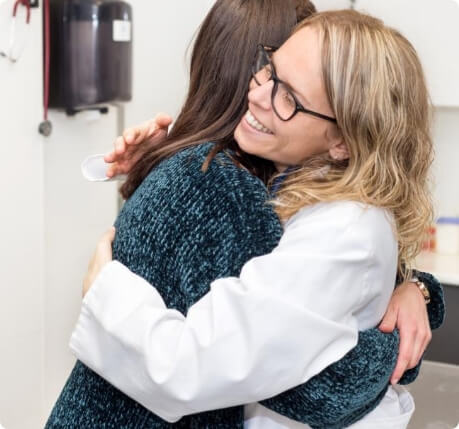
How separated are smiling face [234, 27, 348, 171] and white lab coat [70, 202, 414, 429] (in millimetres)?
148

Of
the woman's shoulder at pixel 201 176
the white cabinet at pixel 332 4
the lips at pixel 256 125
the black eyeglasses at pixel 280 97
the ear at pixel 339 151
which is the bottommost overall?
the woman's shoulder at pixel 201 176

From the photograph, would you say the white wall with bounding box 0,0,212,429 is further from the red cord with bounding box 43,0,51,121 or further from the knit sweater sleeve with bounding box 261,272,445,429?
the knit sweater sleeve with bounding box 261,272,445,429

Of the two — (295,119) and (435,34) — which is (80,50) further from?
(295,119)

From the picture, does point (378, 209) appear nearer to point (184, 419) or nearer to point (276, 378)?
point (276, 378)

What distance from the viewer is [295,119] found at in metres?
1.12

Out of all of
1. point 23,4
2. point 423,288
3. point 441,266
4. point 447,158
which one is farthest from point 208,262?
point 447,158

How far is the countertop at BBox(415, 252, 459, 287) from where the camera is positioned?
238 centimetres

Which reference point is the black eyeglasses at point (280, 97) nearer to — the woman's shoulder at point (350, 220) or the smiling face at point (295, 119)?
the smiling face at point (295, 119)

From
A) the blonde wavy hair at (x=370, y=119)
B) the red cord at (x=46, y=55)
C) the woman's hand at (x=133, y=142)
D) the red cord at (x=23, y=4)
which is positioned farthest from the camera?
the red cord at (x=46, y=55)

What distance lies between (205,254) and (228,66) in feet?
1.07

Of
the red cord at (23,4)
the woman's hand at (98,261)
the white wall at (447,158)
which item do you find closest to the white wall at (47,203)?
the red cord at (23,4)

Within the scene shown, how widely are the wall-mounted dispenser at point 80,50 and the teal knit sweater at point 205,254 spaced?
1.30 m

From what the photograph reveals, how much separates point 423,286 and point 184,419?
0.53 metres

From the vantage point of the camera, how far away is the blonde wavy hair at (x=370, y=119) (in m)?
1.06
